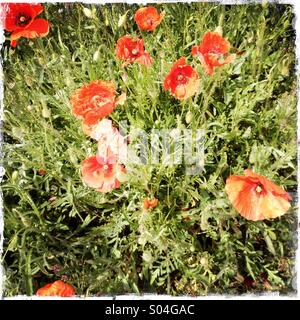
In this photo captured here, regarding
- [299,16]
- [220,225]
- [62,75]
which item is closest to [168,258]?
[220,225]

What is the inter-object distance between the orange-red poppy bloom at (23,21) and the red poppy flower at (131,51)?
227mm

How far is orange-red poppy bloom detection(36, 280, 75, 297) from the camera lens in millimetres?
1143

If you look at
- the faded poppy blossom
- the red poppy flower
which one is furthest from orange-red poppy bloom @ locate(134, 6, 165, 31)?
the faded poppy blossom

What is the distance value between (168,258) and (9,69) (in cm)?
82

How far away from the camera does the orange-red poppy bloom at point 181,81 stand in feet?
4.09

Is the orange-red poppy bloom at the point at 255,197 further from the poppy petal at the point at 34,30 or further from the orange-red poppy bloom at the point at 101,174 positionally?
the poppy petal at the point at 34,30

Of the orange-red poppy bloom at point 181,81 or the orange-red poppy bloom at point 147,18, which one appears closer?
the orange-red poppy bloom at point 181,81

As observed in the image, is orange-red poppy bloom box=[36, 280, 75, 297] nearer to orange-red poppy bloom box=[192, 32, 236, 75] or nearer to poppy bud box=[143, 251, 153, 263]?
poppy bud box=[143, 251, 153, 263]

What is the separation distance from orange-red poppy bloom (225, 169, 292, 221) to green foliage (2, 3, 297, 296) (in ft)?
0.26

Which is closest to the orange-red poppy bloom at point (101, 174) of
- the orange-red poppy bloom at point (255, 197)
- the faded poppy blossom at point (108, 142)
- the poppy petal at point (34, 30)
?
the faded poppy blossom at point (108, 142)

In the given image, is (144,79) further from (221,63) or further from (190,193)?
(190,193)

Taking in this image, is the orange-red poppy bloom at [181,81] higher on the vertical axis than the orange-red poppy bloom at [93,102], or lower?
higher

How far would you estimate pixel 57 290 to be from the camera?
115 centimetres

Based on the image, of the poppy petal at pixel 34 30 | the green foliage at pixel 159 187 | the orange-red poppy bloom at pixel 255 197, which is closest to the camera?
the orange-red poppy bloom at pixel 255 197
